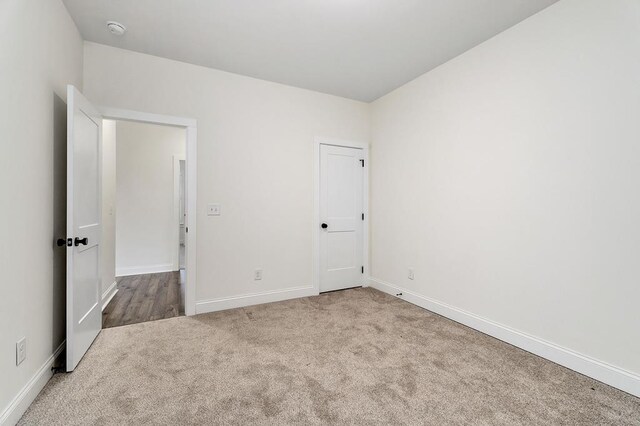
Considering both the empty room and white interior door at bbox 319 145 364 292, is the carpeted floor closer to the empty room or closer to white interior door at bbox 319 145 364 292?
the empty room

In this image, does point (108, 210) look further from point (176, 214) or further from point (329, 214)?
point (329, 214)

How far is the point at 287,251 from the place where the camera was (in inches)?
141

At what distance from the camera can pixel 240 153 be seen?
328 centimetres

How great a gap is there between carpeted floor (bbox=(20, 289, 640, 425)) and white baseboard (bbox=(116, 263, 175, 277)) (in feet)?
7.97

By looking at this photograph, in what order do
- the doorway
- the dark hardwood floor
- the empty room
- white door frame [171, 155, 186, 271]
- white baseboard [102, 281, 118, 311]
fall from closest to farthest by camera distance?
the empty room → the dark hardwood floor → white baseboard [102, 281, 118, 311] → the doorway → white door frame [171, 155, 186, 271]

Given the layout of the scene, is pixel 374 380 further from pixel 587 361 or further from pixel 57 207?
pixel 57 207

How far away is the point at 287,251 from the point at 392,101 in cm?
240

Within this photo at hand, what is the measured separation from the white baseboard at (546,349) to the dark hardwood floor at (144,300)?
288cm

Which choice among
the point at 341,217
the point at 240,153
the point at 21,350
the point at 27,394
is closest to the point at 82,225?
the point at 21,350

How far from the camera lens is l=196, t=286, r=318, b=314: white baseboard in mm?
3082

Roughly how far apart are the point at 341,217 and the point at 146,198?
3.43m

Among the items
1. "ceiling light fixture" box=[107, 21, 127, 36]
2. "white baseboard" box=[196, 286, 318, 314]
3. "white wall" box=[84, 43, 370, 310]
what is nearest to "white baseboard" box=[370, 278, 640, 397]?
"white baseboard" box=[196, 286, 318, 314]

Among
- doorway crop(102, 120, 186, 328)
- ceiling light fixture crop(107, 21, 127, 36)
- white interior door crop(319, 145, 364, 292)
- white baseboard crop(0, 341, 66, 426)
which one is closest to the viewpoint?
white baseboard crop(0, 341, 66, 426)

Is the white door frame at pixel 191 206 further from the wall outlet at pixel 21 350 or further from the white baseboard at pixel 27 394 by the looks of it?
the wall outlet at pixel 21 350
